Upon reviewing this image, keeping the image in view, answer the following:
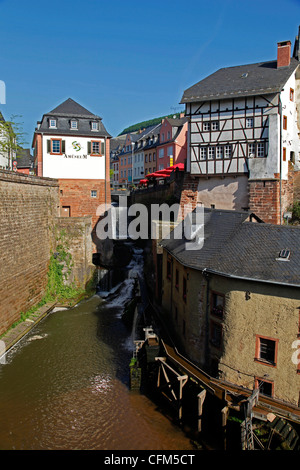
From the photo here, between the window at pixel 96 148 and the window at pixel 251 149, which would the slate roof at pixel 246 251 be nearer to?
the window at pixel 251 149

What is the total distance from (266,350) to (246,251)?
3140 millimetres

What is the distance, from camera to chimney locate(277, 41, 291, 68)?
1010 inches

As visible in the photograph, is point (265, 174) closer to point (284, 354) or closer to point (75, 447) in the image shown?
point (284, 354)

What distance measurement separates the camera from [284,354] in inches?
445

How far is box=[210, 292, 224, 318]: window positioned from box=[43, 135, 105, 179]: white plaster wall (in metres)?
20.6

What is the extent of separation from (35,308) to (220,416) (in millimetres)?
14784

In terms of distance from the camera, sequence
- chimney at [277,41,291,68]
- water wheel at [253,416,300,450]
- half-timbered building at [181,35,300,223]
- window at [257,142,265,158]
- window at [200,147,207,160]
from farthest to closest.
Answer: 1. window at [200,147,207,160]
2. chimney at [277,41,291,68]
3. window at [257,142,265,158]
4. half-timbered building at [181,35,300,223]
5. water wheel at [253,416,300,450]

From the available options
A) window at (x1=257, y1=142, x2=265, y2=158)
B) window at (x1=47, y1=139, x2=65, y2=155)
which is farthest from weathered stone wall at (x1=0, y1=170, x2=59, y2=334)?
window at (x1=257, y1=142, x2=265, y2=158)

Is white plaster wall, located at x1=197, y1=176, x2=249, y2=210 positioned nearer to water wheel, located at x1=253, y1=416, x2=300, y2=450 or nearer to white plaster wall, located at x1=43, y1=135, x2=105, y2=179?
white plaster wall, located at x1=43, y1=135, x2=105, y2=179

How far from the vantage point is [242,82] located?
2564 centimetres

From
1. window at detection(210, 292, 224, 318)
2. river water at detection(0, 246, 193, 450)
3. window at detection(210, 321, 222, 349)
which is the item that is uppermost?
window at detection(210, 292, 224, 318)

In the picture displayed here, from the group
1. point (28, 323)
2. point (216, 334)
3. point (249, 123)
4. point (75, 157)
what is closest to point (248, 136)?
point (249, 123)

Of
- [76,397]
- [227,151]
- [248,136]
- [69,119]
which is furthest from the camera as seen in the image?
[69,119]

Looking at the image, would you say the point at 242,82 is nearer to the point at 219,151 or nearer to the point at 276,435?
the point at 219,151
